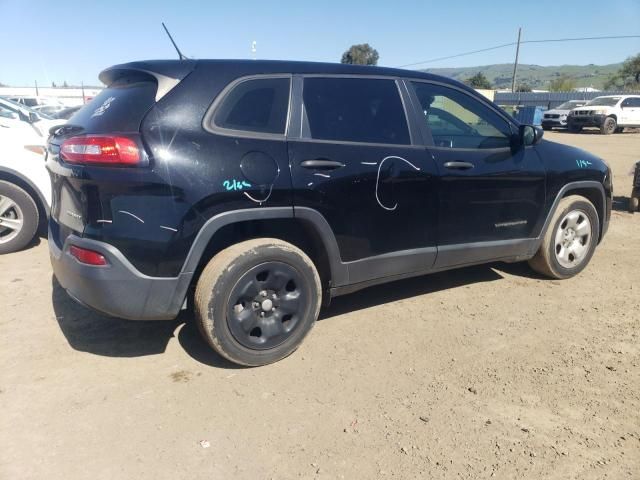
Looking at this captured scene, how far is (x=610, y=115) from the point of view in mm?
23812

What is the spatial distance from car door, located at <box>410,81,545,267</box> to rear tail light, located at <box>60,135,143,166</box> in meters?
2.02

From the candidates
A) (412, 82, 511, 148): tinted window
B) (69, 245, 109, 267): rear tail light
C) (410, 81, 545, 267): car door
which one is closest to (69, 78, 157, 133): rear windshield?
(69, 245, 109, 267): rear tail light

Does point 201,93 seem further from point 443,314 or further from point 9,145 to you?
point 9,145

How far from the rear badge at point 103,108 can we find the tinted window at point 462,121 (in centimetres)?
218

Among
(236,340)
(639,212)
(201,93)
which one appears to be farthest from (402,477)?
(639,212)

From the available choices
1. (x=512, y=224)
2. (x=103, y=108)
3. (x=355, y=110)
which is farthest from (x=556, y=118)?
(x=103, y=108)

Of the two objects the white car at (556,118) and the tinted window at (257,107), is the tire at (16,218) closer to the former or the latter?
the tinted window at (257,107)

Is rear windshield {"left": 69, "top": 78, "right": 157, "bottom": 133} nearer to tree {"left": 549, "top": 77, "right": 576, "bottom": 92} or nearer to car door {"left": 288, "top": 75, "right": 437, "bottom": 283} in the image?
car door {"left": 288, "top": 75, "right": 437, "bottom": 283}

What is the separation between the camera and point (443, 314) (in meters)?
3.95

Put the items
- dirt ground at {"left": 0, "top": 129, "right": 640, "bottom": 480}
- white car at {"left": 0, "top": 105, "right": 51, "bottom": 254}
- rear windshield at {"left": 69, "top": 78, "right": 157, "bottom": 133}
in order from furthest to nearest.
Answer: white car at {"left": 0, "top": 105, "right": 51, "bottom": 254}
rear windshield at {"left": 69, "top": 78, "right": 157, "bottom": 133}
dirt ground at {"left": 0, "top": 129, "right": 640, "bottom": 480}

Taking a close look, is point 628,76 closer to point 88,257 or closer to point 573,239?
point 573,239

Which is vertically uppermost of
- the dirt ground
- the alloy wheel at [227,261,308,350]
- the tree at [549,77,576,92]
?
the tree at [549,77,576,92]

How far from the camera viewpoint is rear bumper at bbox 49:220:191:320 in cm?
269

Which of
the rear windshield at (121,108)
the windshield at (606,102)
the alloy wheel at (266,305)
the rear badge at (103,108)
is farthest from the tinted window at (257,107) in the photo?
the windshield at (606,102)
